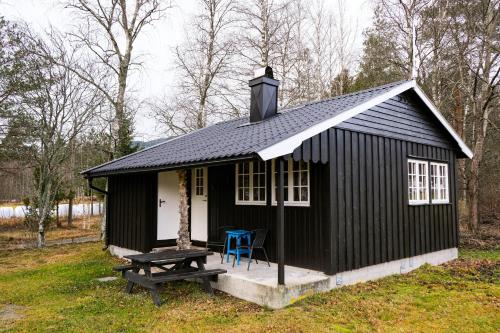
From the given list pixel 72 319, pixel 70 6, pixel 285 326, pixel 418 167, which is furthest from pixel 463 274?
pixel 70 6

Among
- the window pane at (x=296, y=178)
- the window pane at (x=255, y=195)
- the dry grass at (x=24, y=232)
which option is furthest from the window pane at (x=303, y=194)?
the dry grass at (x=24, y=232)

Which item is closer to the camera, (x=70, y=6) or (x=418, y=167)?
(x=418, y=167)

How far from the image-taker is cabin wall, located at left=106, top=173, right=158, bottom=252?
27.7 ft

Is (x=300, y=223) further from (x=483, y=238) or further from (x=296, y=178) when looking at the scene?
(x=483, y=238)

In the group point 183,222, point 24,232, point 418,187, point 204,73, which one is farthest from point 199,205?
→ point 204,73

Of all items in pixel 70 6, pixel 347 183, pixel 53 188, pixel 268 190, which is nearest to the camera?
pixel 347 183

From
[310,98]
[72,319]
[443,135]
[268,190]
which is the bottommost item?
[72,319]

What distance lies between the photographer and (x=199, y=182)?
8898 millimetres

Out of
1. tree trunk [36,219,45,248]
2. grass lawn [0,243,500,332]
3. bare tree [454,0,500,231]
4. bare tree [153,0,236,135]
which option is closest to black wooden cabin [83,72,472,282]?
grass lawn [0,243,500,332]

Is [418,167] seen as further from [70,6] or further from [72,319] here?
[70,6]

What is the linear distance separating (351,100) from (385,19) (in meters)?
9.38

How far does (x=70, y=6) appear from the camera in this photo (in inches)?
548

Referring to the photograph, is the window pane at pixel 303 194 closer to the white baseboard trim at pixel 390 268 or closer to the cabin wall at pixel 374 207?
the cabin wall at pixel 374 207

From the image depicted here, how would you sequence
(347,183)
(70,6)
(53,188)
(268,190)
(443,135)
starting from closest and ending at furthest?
(347,183) < (268,190) < (443,135) < (53,188) < (70,6)
